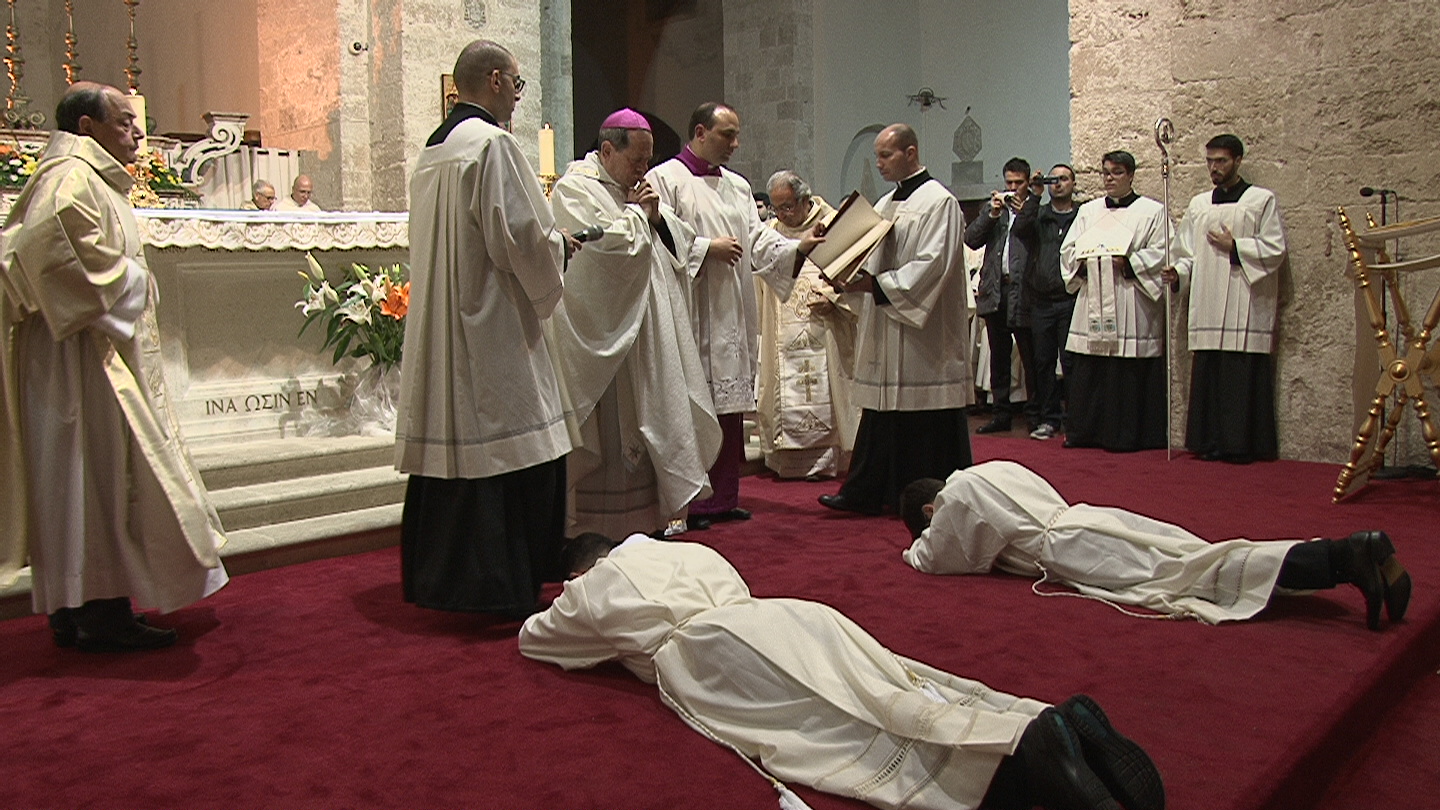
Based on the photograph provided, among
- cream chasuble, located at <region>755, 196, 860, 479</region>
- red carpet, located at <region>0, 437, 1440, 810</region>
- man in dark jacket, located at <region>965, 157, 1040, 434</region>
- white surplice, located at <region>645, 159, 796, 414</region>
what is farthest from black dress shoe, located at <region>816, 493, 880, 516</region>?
man in dark jacket, located at <region>965, 157, 1040, 434</region>

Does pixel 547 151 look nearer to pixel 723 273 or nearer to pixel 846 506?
pixel 723 273

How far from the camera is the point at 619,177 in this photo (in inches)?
186

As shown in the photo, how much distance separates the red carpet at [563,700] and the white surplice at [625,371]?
0.59 meters

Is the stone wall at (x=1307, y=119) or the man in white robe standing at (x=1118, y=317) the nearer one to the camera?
the stone wall at (x=1307, y=119)

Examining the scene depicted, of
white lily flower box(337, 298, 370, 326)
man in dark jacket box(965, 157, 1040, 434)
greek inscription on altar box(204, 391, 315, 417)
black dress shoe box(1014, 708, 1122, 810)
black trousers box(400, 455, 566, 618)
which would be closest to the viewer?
black dress shoe box(1014, 708, 1122, 810)

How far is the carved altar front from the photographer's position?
5590 mm

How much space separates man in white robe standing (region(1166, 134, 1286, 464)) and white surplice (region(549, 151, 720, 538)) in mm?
3615

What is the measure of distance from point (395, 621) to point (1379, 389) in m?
4.43

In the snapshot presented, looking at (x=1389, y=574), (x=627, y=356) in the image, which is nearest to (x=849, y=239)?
(x=627, y=356)

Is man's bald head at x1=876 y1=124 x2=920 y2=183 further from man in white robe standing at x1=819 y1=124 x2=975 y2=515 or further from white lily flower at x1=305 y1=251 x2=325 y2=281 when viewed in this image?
white lily flower at x1=305 y1=251 x2=325 y2=281

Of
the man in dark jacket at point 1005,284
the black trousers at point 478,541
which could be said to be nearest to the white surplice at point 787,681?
the black trousers at point 478,541

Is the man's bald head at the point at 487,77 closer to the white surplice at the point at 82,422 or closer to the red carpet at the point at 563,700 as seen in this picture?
the white surplice at the point at 82,422

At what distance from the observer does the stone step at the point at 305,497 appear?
16.2 ft

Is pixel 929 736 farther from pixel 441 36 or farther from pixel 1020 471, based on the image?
pixel 441 36
